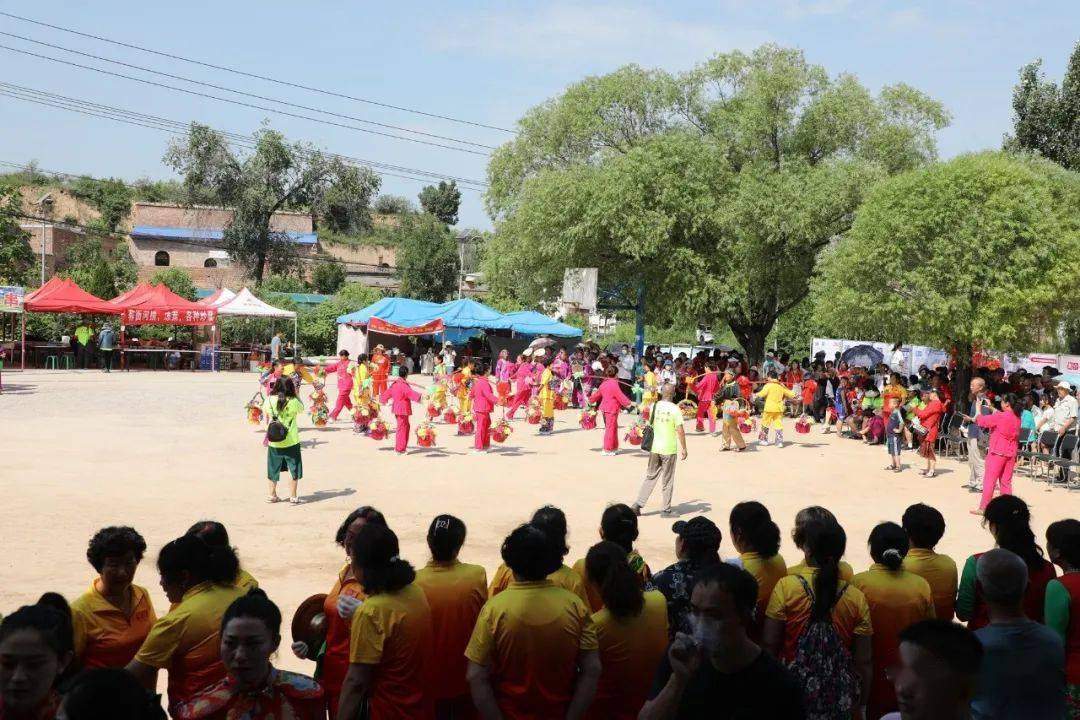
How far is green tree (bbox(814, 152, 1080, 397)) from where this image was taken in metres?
18.5

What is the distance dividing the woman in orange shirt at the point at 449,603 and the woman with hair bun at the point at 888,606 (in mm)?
1748

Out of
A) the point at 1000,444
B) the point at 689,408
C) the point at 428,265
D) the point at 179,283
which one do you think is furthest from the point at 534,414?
the point at 428,265

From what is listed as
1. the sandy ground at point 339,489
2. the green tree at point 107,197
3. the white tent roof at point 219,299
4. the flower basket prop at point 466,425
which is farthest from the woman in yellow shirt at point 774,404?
the green tree at point 107,197

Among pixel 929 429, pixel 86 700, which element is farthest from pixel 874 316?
pixel 86 700

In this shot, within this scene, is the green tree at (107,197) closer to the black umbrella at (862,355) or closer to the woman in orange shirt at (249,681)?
the black umbrella at (862,355)

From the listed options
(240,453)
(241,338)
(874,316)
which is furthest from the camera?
(241,338)

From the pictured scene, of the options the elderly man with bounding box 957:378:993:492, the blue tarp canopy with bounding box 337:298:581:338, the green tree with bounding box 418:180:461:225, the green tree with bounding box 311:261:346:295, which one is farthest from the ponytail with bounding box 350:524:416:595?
the green tree with bounding box 418:180:461:225

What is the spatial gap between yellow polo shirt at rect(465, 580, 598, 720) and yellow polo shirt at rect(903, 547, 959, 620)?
2.13 m

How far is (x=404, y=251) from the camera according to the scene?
193 feet

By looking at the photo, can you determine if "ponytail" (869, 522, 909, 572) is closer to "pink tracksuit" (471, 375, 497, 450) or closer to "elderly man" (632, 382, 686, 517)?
"elderly man" (632, 382, 686, 517)

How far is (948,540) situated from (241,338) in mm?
35401

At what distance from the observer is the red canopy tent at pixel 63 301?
31.0 metres

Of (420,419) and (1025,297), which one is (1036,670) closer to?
(1025,297)

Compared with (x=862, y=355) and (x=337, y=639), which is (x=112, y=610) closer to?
(x=337, y=639)
